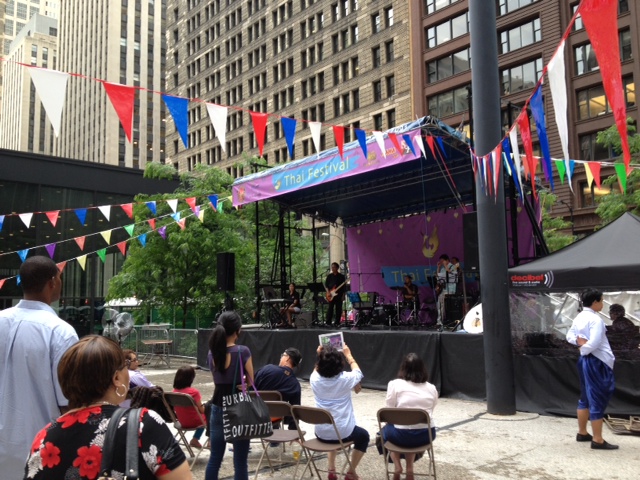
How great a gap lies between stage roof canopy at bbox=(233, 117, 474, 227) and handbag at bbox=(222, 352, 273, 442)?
779 cm

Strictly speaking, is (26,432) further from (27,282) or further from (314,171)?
(314,171)

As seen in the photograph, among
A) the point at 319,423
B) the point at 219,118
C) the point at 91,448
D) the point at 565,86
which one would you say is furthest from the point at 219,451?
the point at 219,118

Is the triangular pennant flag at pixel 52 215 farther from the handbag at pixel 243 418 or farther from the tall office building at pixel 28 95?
the tall office building at pixel 28 95

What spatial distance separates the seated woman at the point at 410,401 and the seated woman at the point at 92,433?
3.61 metres

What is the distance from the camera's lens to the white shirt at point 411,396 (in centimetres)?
533

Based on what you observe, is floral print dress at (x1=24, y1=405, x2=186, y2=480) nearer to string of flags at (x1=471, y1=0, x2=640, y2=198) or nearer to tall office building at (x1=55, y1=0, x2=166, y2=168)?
string of flags at (x1=471, y1=0, x2=640, y2=198)

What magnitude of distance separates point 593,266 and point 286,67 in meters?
50.5

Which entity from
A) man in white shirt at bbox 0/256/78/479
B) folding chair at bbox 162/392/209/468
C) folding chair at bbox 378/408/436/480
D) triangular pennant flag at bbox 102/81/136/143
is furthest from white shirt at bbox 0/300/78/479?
triangular pennant flag at bbox 102/81/136/143

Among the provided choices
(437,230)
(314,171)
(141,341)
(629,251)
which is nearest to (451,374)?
(629,251)

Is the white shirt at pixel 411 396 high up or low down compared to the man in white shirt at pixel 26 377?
down

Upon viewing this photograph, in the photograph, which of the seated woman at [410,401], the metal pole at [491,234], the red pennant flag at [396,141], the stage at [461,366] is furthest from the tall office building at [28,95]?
the seated woman at [410,401]

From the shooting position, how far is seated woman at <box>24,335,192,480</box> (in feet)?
6.18

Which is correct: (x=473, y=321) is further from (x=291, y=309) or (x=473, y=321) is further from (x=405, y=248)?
(x=405, y=248)

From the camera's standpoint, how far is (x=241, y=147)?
5962cm
